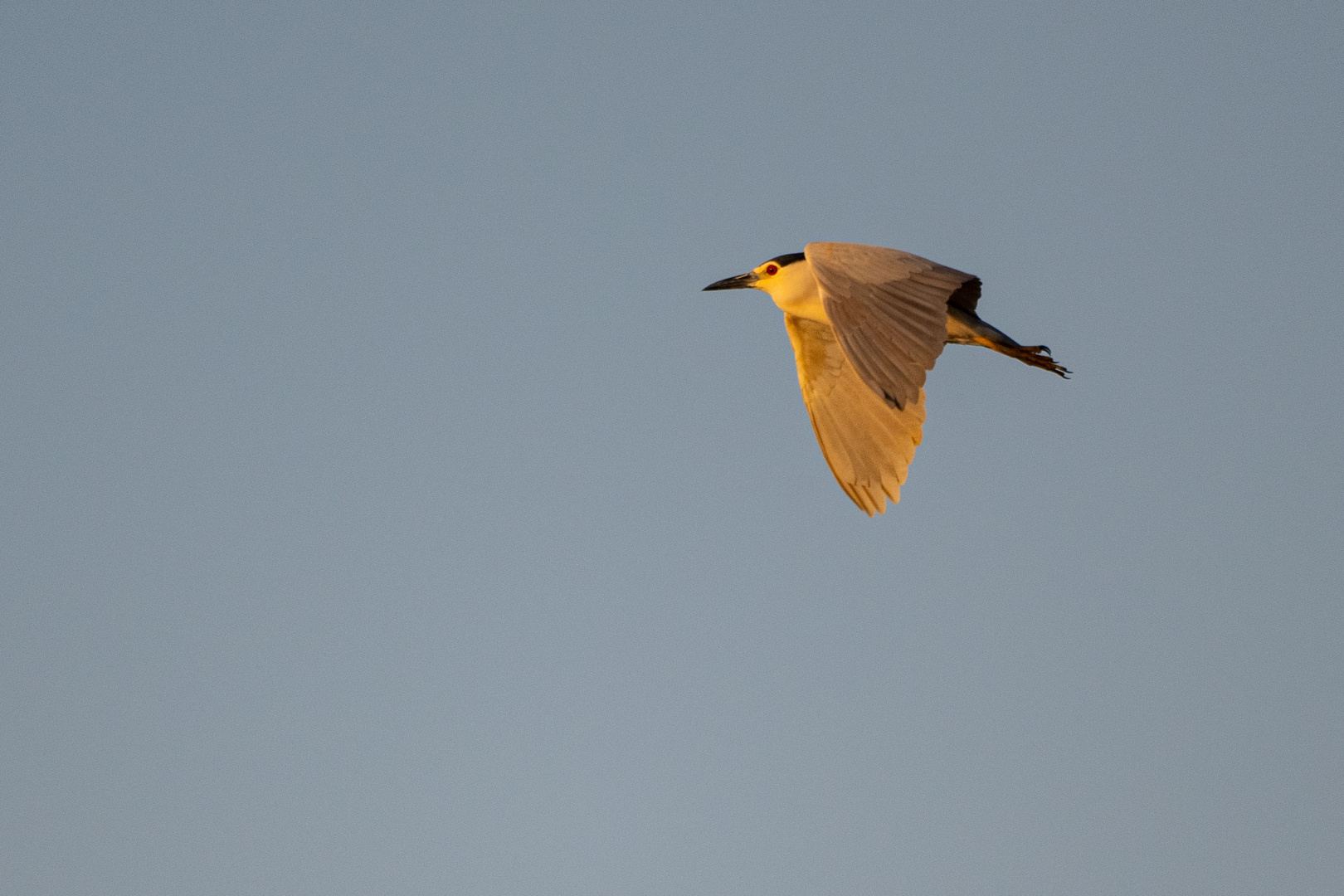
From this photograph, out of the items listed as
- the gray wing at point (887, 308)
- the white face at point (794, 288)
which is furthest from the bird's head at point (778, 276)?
the gray wing at point (887, 308)

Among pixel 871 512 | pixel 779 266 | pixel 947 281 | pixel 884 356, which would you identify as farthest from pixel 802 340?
pixel 884 356

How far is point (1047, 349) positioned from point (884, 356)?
2452mm

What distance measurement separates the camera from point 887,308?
7.27m

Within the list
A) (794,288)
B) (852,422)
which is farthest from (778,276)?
(852,422)

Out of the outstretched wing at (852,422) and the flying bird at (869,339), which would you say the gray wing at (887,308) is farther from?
the outstretched wing at (852,422)

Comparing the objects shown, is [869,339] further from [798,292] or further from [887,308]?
[798,292]

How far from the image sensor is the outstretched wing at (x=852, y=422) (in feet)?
29.8

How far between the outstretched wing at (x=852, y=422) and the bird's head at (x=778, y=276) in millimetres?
272

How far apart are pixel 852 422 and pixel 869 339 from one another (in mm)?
2414

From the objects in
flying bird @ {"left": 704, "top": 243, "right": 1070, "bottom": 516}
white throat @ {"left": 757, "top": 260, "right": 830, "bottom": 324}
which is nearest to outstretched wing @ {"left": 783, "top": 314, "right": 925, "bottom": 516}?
flying bird @ {"left": 704, "top": 243, "right": 1070, "bottom": 516}

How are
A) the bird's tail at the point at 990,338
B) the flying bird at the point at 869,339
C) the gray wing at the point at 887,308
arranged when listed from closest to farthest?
the gray wing at the point at 887,308 < the flying bird at the point at 869,339 < the bird's tail at the point at 990,338

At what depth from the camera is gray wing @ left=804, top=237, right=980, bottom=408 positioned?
6820 millimetres

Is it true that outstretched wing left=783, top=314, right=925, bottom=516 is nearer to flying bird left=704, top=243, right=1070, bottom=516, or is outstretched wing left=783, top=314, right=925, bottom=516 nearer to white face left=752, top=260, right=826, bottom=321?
flying bird left=704, top=243, right=1070, bottom=516

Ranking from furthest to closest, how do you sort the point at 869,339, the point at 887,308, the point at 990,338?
the point at 990,338 < the point at 887,308 < the point at 869,339
